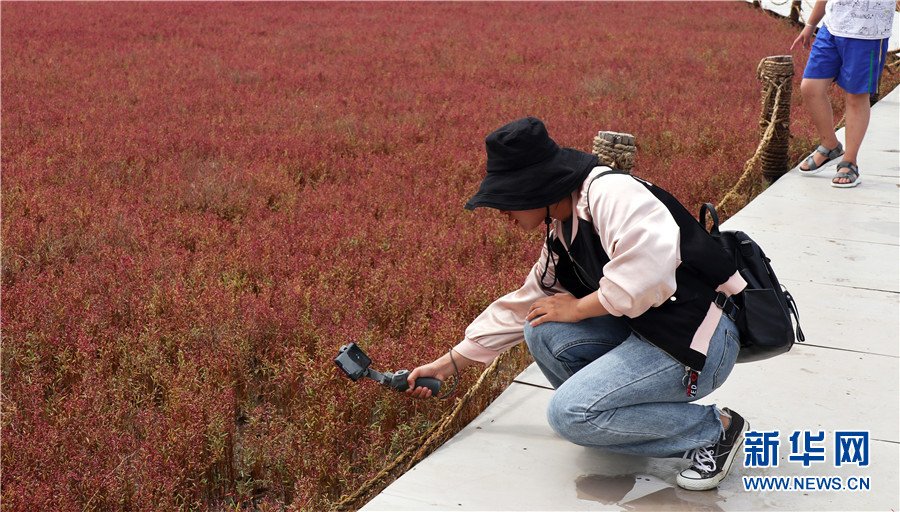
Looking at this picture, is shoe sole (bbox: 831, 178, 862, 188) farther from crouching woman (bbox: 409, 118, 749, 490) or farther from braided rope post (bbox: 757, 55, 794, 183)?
crouching woman (bbox: 409, 118, 749, 490)

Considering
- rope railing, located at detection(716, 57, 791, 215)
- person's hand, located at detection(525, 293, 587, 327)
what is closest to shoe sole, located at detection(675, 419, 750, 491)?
person's hand, located at detection(525, 293, 587, 327)

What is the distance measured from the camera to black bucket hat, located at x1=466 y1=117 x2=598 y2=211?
2.65 m

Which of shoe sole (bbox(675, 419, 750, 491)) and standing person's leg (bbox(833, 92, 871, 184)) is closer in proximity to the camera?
shoe sole (bbox(675, 419, 750, 491))

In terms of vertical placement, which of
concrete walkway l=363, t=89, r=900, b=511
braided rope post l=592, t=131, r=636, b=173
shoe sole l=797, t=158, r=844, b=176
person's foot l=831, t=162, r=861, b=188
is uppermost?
braided rope post l=592, t=131, r=636, b=173

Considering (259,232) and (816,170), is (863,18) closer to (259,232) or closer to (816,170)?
(816,170)

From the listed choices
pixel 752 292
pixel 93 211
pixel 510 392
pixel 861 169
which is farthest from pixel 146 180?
pixel 861 169

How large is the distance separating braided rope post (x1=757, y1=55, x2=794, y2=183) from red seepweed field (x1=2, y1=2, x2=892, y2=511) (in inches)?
13.0

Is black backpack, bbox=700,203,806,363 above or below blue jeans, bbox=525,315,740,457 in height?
above

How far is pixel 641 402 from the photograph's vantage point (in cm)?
280

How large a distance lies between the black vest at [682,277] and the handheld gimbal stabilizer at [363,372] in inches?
29.9

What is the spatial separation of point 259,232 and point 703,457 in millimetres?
3687

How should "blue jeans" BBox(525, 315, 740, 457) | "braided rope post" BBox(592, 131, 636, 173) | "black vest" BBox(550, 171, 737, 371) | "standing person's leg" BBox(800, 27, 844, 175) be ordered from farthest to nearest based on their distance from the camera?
"standing person's leg" BBox(800, 27, 844, 175) → "braided rope post" BBox(592, 131, 636, 173) → "blue jeans" BBox(525, 315, 740, 457) → "black vest" BBox(550, 171, 737, 371)

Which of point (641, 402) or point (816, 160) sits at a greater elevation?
point (641, 402)

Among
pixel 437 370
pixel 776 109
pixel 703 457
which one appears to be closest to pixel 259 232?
pixel 437 370
